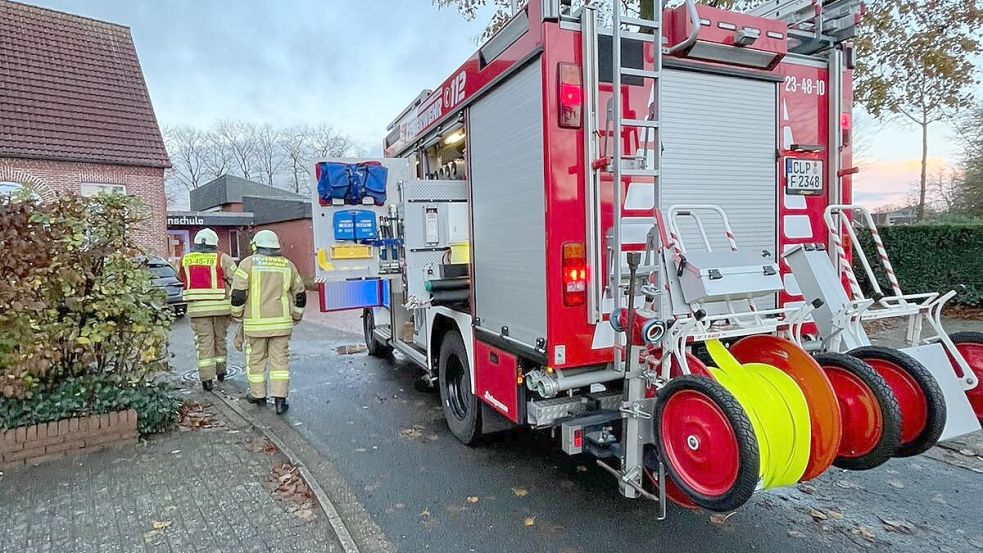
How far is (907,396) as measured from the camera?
2.73 m

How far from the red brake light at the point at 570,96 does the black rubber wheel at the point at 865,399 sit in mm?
1677

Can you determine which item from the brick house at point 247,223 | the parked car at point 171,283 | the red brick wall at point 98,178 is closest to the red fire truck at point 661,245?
the parked car at point 171,283

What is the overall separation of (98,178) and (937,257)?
20.1 meters

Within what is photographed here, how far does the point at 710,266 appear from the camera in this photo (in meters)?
2.77

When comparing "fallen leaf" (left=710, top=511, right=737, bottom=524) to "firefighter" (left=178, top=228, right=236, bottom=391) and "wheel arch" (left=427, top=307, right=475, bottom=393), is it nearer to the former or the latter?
"wheel arch" (left=427, top=307, right=475, bottom=393)

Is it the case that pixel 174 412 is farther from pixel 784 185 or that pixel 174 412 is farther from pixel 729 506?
pixel 784 185

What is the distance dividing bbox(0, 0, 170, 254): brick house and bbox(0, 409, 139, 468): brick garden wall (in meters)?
12.3

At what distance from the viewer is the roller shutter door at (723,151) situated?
132 inches

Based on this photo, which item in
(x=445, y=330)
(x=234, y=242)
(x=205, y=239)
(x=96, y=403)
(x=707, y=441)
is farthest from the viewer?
(x=234, y=242)

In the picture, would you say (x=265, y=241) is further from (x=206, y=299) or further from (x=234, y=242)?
(x=234, y=242)

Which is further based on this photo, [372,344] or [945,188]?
[945,188]

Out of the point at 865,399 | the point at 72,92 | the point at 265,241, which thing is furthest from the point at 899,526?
the point at 72,92

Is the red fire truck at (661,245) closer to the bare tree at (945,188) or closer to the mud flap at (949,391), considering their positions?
the mud flap at (949,391)

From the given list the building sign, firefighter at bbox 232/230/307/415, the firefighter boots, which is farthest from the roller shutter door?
the building sign
